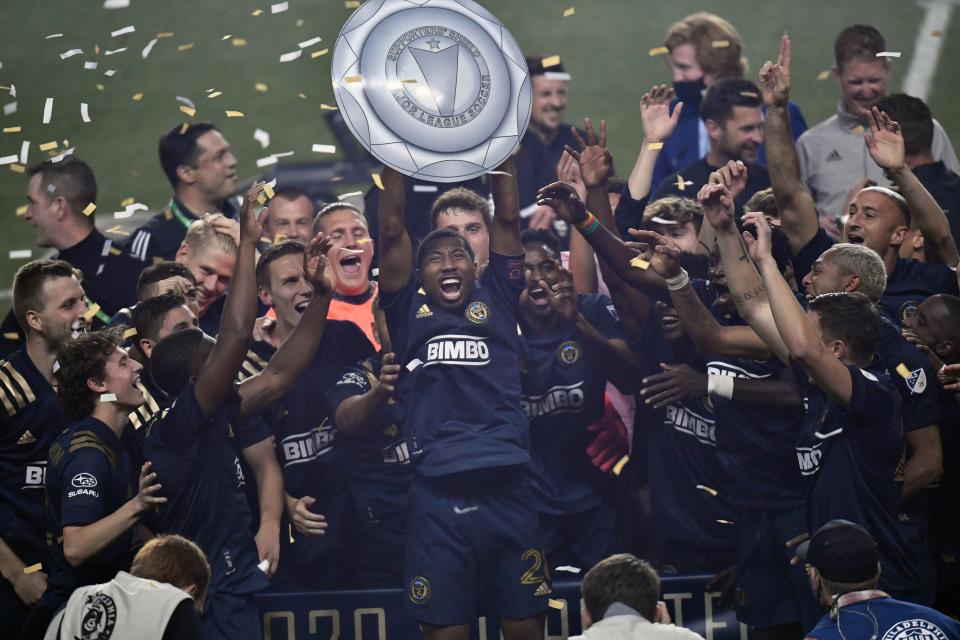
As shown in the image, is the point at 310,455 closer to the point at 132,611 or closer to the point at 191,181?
the point at 132,611

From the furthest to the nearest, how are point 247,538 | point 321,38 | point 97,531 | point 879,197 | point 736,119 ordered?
point 321,38 → point 736,119 → point 879,197 → point 247,538 → point 97,531

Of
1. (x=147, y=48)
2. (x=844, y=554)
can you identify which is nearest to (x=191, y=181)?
(x=844, y=554)

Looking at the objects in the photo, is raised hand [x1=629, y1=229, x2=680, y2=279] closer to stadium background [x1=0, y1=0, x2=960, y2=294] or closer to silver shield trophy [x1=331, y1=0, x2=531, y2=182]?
silver shield trophy [x1=331, y1=0, x2=531, y2=182]

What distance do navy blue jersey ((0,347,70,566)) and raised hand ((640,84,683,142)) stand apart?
3.03 m

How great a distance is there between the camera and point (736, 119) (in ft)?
23.5

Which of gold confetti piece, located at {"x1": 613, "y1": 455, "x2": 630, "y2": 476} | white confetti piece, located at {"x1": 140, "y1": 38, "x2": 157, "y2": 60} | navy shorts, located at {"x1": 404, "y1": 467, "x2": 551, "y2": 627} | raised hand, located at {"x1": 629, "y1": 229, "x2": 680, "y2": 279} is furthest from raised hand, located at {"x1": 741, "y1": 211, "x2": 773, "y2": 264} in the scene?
white confetti piece, located at {"x1": 140, "y1": 38, "x2": 157, "y2": 60}

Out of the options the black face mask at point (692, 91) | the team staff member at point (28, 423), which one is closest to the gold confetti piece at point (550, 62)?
the black face mask at point (692, 91)

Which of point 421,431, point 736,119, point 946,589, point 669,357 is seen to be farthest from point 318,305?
point 946,589

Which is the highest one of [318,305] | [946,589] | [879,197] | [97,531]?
[879,197]

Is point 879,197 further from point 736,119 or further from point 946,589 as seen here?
point 946,589

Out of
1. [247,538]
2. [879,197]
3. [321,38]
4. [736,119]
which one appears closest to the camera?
[247,538]

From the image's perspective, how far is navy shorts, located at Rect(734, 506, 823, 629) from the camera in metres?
5.87

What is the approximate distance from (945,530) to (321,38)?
801 centimetres

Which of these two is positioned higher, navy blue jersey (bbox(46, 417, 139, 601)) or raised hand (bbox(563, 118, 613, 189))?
raised hand (bbox(563, 118, 613, 189))
